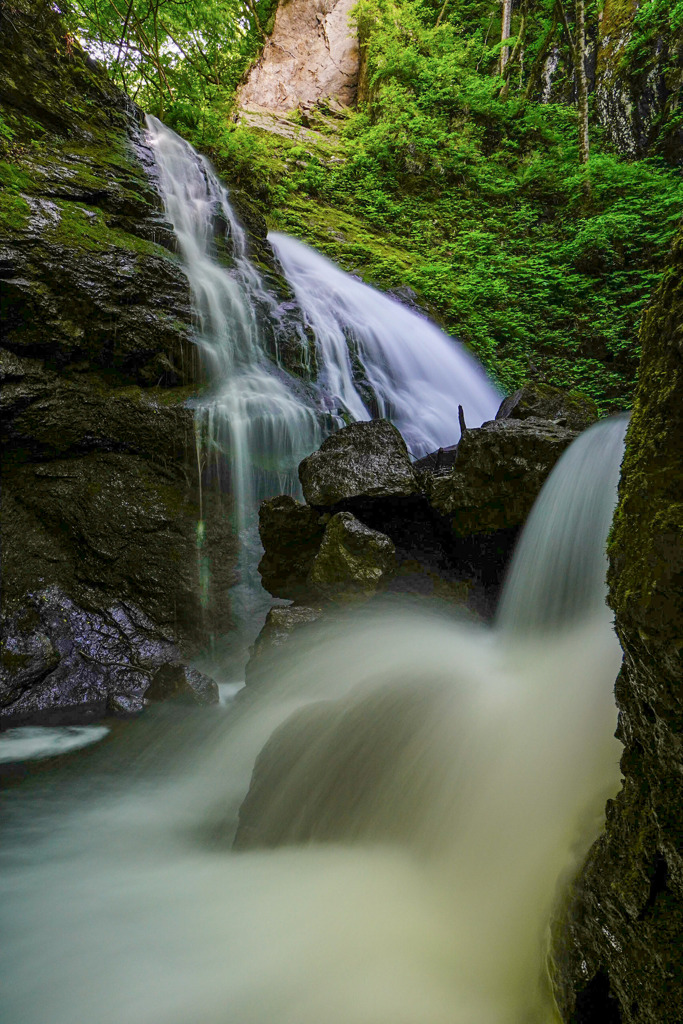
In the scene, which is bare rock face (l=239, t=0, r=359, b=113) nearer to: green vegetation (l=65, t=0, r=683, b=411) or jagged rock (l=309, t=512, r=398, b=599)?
green vegetation (l=65, t=0, r=683, b=411)

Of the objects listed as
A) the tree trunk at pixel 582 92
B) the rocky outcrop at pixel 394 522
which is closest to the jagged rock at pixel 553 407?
the rocky outcrop at pixel 394 522

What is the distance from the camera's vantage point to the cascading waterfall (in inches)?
239

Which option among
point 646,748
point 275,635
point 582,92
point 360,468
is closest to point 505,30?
point 582,92

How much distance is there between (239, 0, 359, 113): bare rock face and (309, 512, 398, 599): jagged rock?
1588 centimetres

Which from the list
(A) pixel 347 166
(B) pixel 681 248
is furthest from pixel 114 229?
(A) pixel 347 166

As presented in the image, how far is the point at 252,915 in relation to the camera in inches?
73.0

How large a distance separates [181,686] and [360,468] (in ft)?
8.13

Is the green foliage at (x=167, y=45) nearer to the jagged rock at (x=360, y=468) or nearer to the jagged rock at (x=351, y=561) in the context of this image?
the jagged rock at (x=360, y=468)

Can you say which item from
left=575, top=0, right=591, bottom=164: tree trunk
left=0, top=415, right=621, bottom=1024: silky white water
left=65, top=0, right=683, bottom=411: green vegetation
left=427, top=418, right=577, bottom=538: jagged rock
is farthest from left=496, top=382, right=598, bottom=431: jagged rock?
left=575, top=0, right=591, bottom=164: tree trunk

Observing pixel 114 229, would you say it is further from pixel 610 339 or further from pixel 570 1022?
pixel 610 339

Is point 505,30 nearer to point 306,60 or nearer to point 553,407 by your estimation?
point 306,60

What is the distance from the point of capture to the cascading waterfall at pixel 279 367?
6062 millimetres

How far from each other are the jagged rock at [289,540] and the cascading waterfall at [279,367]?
1.01m

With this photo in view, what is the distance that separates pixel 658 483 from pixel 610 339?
1032cm
